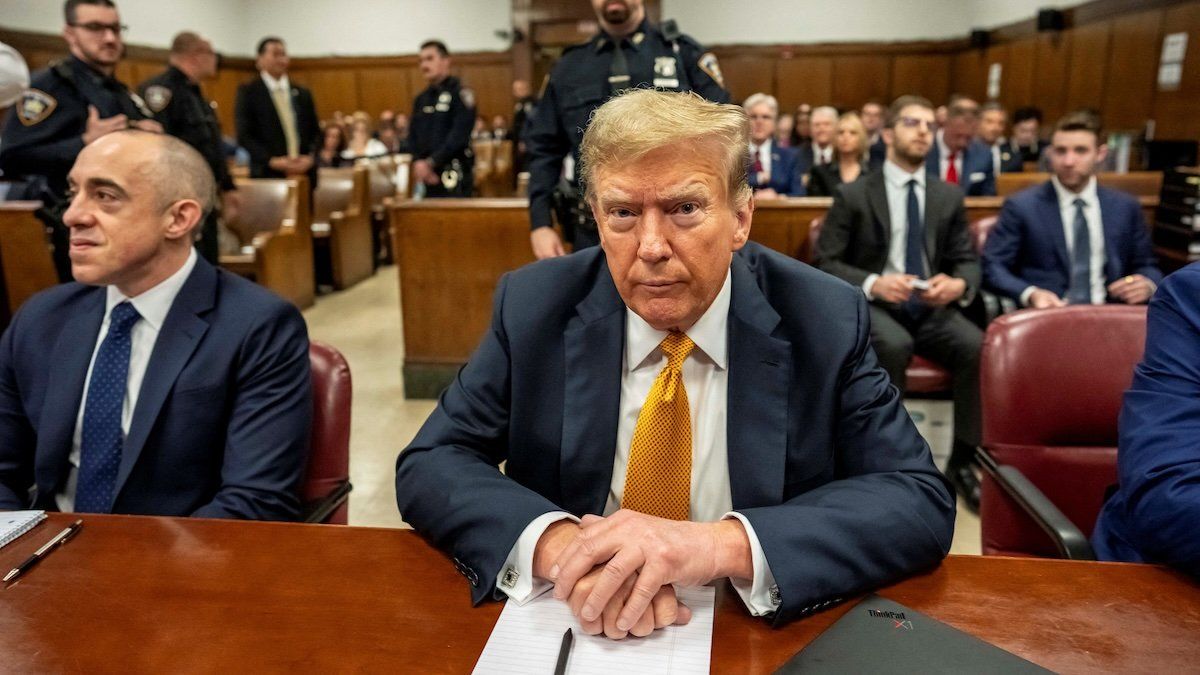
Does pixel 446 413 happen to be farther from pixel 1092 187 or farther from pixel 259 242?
pixel 259 242

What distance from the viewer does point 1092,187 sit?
3.42 metres

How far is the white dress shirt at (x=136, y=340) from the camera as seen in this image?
1600 mm

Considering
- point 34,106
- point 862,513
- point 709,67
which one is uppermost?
point 709,67

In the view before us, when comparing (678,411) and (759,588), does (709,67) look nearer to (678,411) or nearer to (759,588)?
(678,411)

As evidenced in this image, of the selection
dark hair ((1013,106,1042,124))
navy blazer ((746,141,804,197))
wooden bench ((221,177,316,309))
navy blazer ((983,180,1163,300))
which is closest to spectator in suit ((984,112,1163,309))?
navy blazer ((983,180,1163,300))

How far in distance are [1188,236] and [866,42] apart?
9915 mm

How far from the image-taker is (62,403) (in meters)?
1.58

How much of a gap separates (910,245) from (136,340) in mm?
2834

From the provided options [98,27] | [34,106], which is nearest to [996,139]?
[98,27]

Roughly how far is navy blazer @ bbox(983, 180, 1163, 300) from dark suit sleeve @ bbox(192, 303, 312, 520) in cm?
287

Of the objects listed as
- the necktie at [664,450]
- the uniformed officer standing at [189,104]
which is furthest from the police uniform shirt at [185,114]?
the necktie at [664,450]

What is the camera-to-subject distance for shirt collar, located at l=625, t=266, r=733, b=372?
1.26 meters

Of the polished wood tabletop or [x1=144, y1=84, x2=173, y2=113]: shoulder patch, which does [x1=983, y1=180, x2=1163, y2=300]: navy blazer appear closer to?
the polished wood tabletop

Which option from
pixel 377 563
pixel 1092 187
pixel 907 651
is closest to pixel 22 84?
pixel 377 563
